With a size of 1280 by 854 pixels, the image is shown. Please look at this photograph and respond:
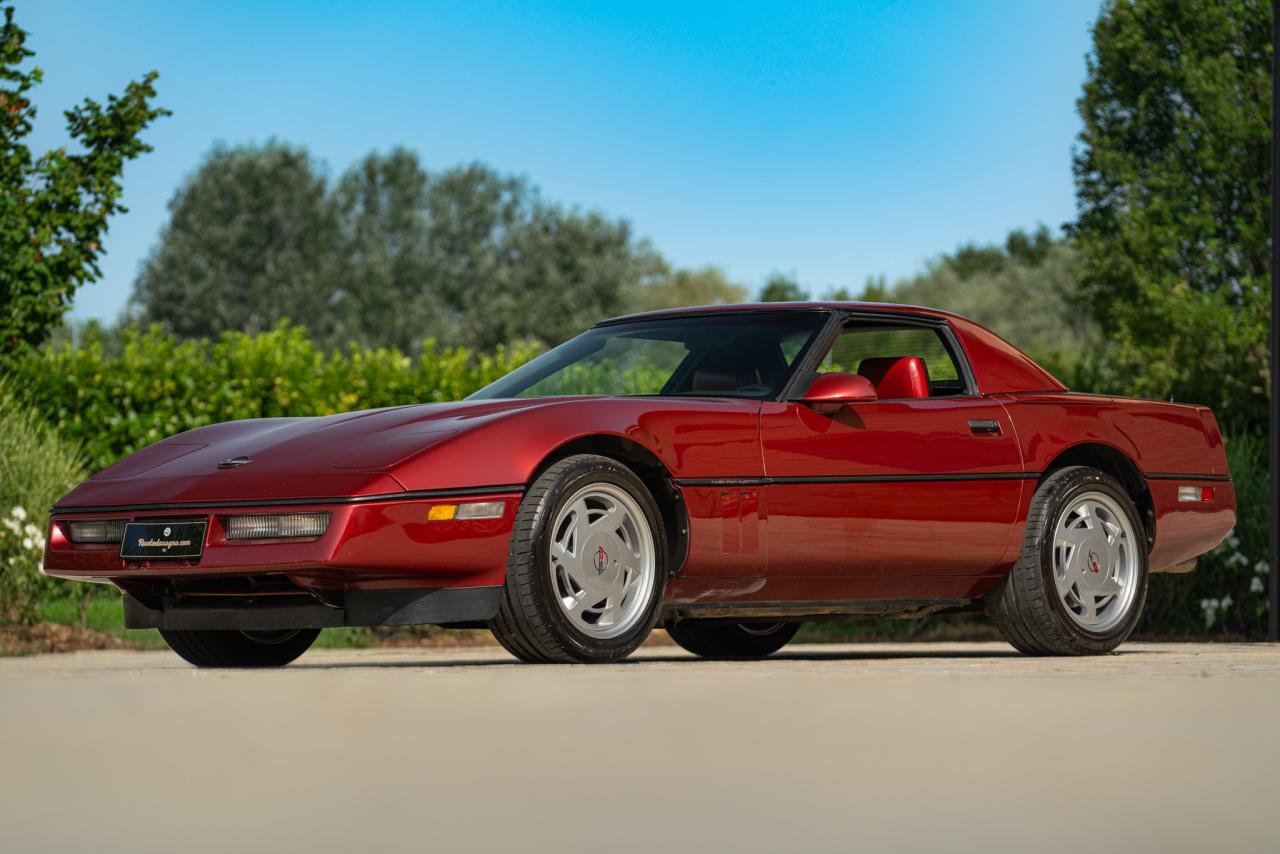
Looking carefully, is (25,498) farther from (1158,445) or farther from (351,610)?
(1158,445)

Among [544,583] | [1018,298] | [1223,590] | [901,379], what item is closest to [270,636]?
[544,583]

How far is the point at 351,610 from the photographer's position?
6215mm

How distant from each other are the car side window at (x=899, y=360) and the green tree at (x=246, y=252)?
51454 millimetres

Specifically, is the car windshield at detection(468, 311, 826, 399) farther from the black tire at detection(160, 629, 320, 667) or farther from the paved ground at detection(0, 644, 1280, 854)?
the paved ground at detection(0, 644, 1280, 854)

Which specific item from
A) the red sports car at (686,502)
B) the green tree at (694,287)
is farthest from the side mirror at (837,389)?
the green tree at (694,287)

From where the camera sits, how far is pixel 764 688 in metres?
5.54

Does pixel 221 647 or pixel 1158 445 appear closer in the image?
pixel 221 647

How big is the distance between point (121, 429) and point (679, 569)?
9.56 metres

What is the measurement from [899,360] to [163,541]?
3.28 m

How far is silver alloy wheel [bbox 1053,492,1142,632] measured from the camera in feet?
26.6

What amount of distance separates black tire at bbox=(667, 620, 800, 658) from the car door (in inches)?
59.9

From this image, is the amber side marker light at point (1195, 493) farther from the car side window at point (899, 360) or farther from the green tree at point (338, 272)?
the green tree at point (338, 272)

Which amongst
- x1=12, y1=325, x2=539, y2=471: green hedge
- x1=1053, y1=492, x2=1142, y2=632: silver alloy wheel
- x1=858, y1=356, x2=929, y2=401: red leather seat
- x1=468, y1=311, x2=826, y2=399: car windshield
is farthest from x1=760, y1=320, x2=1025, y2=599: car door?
x1=12, y1=325, x2=539, y2=471: green hedge

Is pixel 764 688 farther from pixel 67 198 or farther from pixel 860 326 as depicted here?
pixel 67 198
